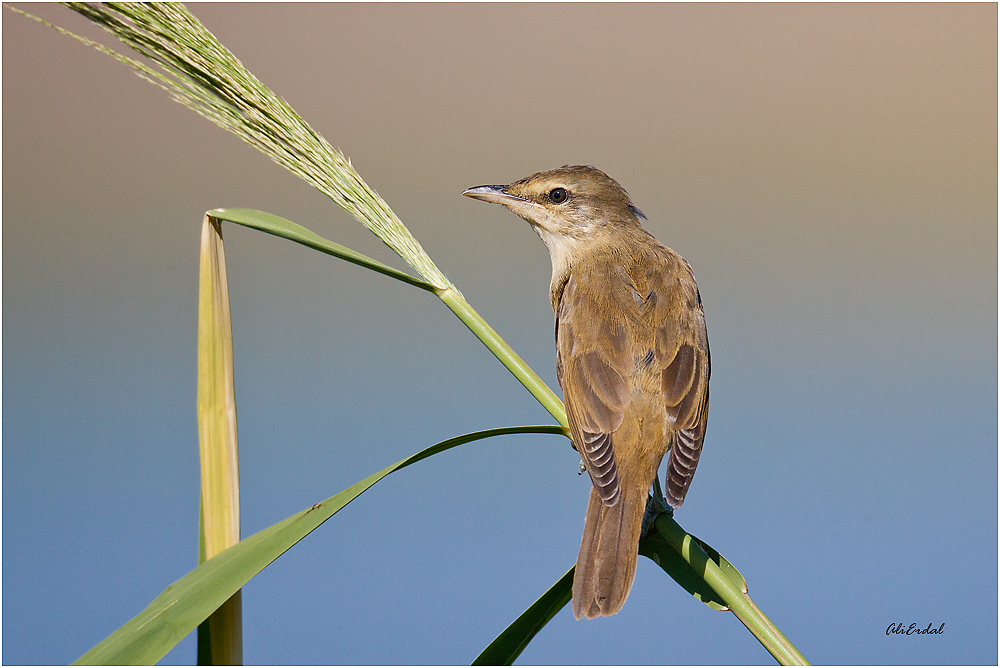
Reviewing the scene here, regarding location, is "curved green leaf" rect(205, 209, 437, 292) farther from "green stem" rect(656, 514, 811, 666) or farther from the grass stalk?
"green stem" rect(656, 514, 811, 666)

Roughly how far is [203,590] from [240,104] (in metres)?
0.89

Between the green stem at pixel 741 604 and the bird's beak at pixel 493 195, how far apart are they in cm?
123

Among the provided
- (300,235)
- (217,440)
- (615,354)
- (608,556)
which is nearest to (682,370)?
(615,354)

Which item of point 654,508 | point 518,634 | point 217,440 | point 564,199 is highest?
point 564,199

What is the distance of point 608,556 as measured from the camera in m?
1.50

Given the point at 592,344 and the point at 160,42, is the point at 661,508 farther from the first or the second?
the point at 160,42

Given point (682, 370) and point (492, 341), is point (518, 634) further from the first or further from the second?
point (682, 370)

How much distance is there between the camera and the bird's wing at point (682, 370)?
68.7 inches

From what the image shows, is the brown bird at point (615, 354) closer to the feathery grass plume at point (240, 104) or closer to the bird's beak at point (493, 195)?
the bird's beak at point (493, 195)

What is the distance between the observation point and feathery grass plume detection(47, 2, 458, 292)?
1.34 meters

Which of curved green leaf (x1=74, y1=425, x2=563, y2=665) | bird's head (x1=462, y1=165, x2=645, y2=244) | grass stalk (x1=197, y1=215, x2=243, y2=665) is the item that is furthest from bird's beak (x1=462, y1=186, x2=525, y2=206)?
curved green leaf (x1=74, y1=425, x2=563, y2=665)

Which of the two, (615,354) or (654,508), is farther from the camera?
(615,354)

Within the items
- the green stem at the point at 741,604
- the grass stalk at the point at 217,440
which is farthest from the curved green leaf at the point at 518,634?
the grass stalk at the point at 217,440

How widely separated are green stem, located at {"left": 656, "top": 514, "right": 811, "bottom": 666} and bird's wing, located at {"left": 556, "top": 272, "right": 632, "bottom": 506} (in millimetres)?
286
